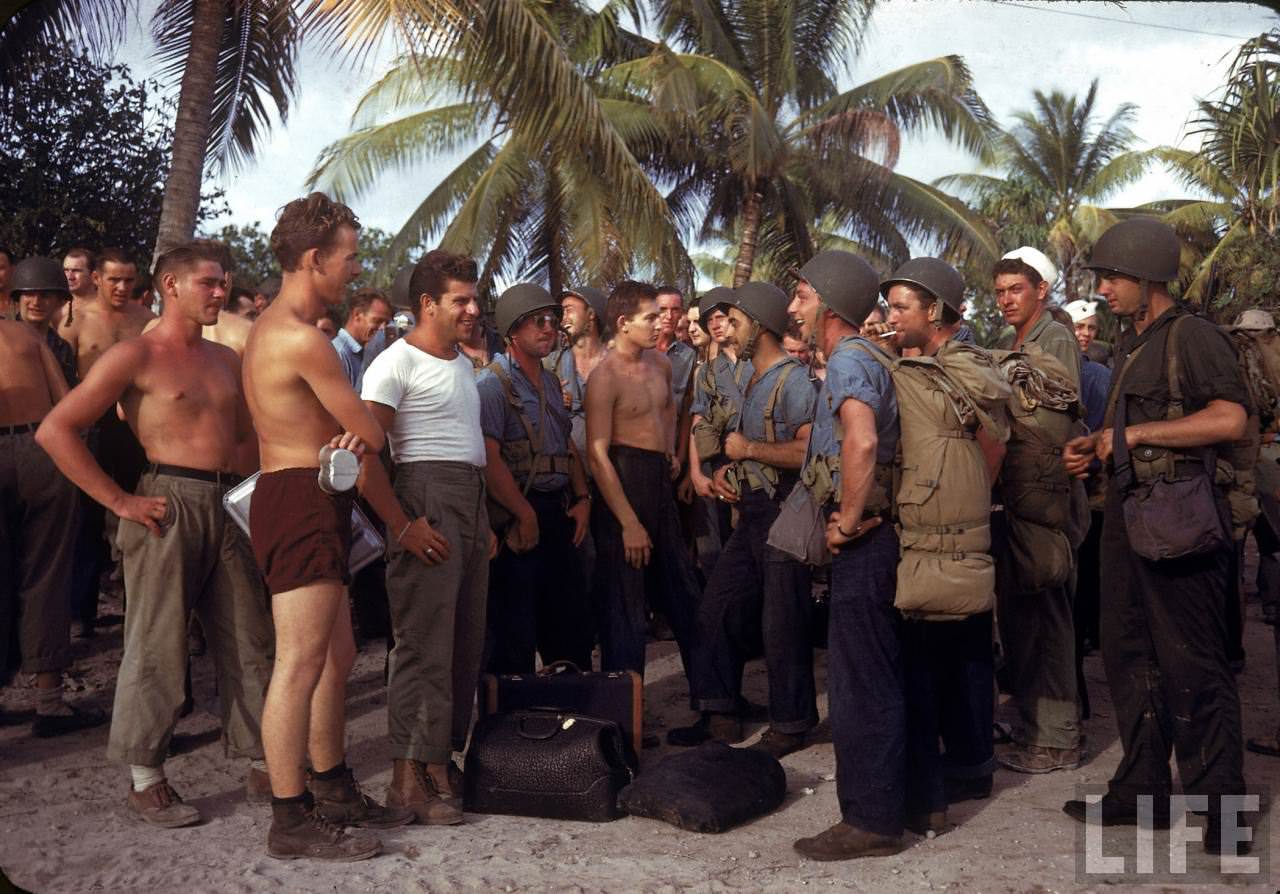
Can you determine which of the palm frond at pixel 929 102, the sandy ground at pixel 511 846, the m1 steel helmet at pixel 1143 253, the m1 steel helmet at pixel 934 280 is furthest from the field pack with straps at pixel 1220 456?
the palm frond at pixel 929 102

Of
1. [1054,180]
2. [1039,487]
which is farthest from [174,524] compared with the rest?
[1054,180]

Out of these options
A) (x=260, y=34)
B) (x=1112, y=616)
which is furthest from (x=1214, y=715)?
(x=260, y=34)

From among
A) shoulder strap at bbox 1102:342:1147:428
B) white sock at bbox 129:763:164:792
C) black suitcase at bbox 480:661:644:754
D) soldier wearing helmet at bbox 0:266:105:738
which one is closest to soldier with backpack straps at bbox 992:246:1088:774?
shoulder strap at bbox 1102:342:1147:428

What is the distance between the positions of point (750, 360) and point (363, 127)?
55.0 feet

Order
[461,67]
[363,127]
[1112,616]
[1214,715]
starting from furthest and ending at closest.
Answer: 1. [363,127]
2. [461,67]
3. [1112,616]
4. [1214,715]

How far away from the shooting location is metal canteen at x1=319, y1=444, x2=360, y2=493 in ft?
13.5

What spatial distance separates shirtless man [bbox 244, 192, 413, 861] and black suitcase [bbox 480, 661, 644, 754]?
103cm

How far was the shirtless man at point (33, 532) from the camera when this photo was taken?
19.8 ft

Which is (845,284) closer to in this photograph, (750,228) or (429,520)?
(429,520)

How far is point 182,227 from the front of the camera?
10055 millimetres

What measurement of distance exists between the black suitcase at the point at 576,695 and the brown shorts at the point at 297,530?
3.93 ft

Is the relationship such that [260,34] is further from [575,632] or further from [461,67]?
[575,632]

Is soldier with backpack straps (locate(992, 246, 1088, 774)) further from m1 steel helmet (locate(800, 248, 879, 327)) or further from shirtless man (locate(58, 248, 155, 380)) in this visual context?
shirtless man (locate(58, 248, 155, 380))

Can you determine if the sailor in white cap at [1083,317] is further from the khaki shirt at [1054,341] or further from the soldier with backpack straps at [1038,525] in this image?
the khaki shirt at [1054,341]
